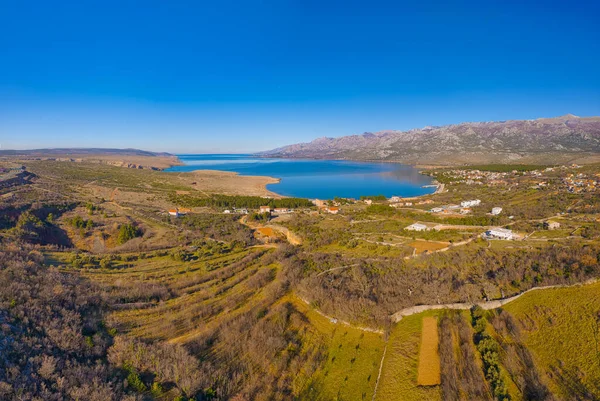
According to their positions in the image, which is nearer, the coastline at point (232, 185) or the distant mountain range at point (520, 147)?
the coastline at point (232, 185)

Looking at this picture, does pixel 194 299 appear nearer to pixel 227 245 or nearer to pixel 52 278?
pixel 52 278

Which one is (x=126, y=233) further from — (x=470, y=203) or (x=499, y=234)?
(x=470, y=203)

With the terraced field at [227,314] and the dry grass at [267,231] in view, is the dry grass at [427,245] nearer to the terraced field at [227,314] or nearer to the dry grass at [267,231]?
the terraced field at [227,314]

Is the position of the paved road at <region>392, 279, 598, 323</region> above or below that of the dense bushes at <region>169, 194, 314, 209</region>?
below

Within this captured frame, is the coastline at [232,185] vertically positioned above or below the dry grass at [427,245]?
above

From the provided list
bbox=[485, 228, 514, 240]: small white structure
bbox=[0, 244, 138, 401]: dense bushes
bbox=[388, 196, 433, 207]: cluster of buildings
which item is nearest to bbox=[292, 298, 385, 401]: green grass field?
bbox=[0, 244, 138, 401]: dense bushes

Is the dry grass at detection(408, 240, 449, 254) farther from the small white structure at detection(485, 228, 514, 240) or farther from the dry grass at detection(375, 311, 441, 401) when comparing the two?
the dry grass at detection(375, 311, 441, 401)

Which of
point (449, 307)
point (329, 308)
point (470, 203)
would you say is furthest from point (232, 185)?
point (449, 307)

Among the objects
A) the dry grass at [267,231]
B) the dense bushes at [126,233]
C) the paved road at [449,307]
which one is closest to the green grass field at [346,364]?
the paved road at [449,307]

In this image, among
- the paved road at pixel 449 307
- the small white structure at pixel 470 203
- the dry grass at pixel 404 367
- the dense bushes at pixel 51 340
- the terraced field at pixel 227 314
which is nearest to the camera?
the dense bushes at pixel 51 340
